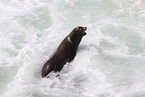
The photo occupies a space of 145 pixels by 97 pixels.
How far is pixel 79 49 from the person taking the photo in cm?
808

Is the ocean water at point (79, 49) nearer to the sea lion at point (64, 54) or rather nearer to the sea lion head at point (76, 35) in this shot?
the sea lion at point (64, 54)

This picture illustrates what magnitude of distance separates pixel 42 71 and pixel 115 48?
3.13 meters

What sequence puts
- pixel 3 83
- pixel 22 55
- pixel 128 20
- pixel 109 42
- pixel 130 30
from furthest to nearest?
1. pixel 128 20
2. pixel 130 30
3. pixel 109 42
4. pixel 22 55
5. pixel 3 83

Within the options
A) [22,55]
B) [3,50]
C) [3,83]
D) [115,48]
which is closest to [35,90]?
[3,83]

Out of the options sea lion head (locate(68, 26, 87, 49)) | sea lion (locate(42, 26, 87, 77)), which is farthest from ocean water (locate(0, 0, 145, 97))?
sea lion head (locate(68, 26, 87, 49))

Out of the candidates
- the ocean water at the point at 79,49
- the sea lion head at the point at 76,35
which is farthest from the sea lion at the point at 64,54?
the ocean water at the point at 79,49

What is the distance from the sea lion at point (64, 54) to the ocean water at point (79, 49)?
19 cm

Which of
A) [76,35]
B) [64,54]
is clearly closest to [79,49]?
[76,35]

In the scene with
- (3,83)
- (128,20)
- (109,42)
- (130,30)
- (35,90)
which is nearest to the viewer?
(35,90)

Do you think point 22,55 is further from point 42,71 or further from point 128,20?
point 128,20

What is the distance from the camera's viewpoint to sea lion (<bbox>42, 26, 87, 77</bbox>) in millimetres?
6766

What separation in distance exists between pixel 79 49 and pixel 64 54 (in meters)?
1.01

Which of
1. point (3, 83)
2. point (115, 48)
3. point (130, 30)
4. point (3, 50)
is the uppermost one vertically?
point (130, 30)

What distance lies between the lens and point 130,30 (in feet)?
31.2
